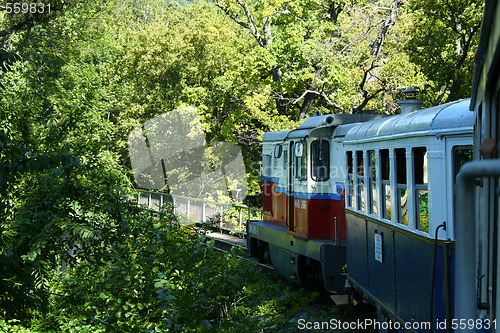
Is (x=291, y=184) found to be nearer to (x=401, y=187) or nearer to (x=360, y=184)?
(x=360, y=184)

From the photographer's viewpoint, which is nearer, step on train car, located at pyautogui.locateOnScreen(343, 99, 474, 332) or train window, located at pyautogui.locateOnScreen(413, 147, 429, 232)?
step on train car, located at pyautogui.locateOnScreen(343, 99, 474, 332)

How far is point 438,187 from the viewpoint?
19.7 feet

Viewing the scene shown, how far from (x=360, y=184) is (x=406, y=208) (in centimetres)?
271

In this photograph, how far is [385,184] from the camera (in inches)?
319

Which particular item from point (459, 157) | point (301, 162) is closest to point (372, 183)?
point (459, 157)

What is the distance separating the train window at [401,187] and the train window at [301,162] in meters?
A: 4.90

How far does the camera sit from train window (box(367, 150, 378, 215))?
8623 mm

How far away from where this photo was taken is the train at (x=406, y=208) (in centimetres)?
287

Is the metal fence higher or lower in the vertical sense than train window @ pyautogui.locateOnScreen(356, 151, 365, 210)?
lower

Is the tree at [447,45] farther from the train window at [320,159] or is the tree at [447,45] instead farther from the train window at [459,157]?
the train window at [459,157]

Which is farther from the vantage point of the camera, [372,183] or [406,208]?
[372,183]

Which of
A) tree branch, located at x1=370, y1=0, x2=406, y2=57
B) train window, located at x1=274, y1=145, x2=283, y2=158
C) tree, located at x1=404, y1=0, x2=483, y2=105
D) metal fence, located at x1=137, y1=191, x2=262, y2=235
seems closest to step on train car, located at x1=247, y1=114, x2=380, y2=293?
train window, located at x1=274, y1=145, x2=283, y2=158

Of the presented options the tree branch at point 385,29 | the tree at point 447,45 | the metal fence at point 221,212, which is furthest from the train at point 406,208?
the tree at point 447,45

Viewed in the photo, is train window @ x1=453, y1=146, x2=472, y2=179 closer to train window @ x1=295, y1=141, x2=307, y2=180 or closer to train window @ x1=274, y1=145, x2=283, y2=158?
train window @ x1=295, y1=141, x2=307, y2=180
